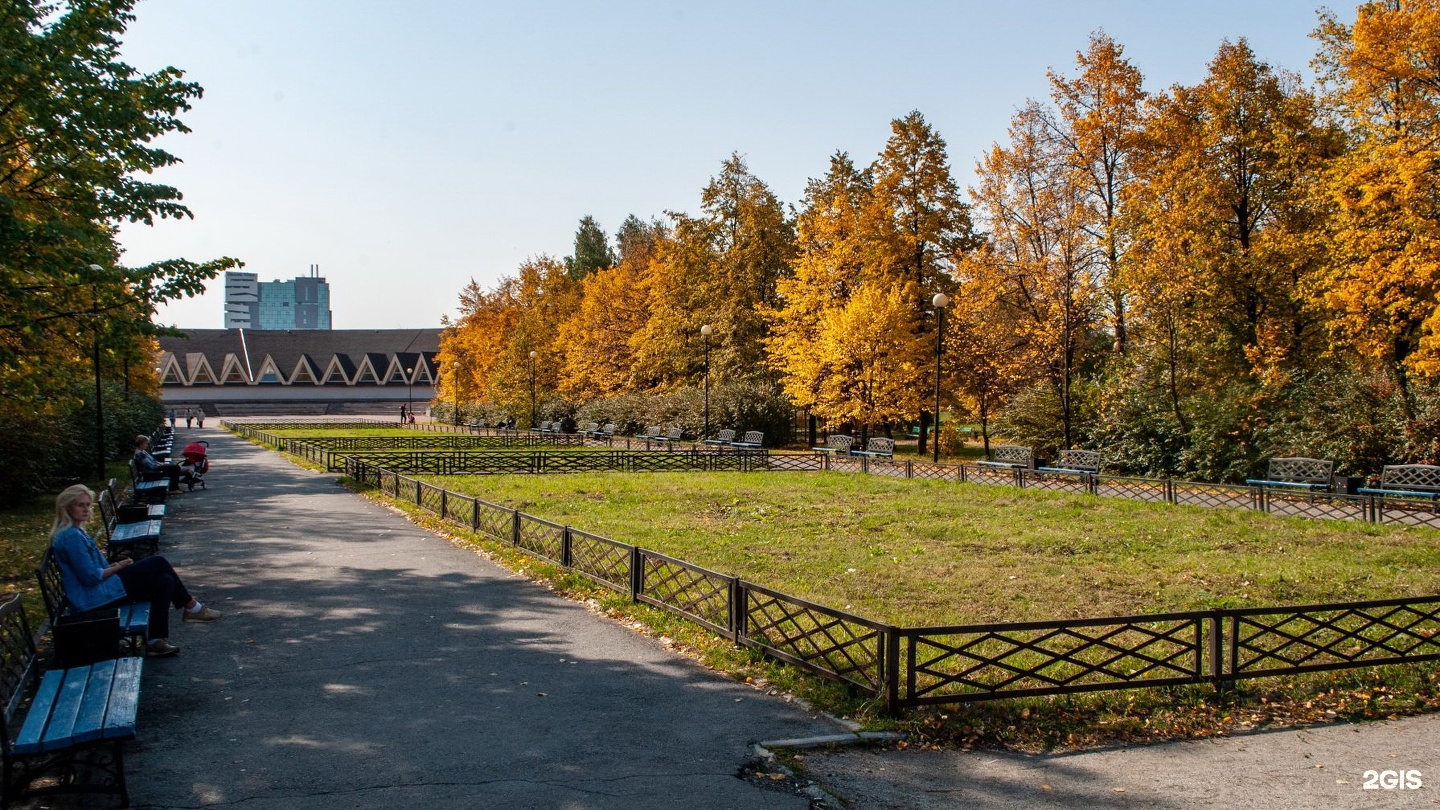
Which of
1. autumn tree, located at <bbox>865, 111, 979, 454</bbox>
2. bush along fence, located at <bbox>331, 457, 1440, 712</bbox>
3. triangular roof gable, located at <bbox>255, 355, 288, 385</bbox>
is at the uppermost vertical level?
autumn tree, located at <bbox>865, 111, 979, 454</bbox>

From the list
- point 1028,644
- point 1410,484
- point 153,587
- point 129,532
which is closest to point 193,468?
point 129,532

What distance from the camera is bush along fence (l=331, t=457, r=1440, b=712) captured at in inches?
284

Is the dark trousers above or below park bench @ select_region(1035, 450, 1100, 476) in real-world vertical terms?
below

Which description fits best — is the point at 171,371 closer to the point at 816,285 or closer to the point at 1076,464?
the point at 816,285

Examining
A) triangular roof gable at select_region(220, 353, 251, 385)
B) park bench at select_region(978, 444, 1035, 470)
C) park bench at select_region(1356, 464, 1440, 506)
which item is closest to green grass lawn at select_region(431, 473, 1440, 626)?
park bench at select_region(1356, 464, 1440, 506)

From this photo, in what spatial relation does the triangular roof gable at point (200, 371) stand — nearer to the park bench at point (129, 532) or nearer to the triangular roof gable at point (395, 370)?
the triangular roof gable at point (395, 370)

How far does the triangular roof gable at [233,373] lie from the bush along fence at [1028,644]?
100121 millimetres

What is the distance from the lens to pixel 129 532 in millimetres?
11703

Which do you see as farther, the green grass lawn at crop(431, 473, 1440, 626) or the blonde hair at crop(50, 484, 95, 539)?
the green grass lawn at crop(431, 473, 1440, 626)

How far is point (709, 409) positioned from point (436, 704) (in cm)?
3327

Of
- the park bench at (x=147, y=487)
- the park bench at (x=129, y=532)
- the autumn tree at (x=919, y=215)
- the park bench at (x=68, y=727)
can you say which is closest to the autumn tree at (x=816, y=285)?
the autumn tree at (x=919, y=215)

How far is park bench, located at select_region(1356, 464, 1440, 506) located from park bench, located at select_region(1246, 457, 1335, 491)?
3.34 feet

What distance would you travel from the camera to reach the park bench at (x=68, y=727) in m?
5.25

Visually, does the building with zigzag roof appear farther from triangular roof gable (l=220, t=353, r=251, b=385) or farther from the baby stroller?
the baby stroller
